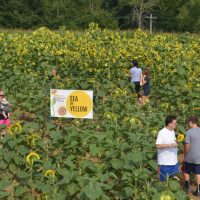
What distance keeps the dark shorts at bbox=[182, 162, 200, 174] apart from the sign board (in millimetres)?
1756

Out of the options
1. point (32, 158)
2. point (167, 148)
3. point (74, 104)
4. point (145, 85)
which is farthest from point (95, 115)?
point (32, 158)

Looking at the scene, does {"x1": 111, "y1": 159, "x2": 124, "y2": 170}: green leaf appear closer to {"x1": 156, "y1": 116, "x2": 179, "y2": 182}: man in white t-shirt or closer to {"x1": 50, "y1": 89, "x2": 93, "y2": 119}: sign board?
{"x1": 156, "y1": 116, "x2": 179, "y2": 182}: man in white t-shirt

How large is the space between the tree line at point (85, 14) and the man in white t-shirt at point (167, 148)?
4170 cm

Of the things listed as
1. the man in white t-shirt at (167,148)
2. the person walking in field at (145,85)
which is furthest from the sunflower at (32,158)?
the person walking in field at (145,85)

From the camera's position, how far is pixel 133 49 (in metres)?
15.6

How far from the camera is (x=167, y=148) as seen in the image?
20.6ft

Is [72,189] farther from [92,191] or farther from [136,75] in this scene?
[136,75]

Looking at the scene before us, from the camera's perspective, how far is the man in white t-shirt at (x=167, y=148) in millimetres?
6242

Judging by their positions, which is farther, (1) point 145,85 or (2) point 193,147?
(1) point 145,85

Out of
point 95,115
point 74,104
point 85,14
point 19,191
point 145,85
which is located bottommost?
→ point 19,191

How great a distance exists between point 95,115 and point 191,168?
3.70m

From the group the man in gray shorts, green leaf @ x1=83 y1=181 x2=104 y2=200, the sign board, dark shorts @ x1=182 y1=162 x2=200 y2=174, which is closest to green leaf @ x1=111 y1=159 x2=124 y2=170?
green leaf @ x1=83 y1=181 x2=104 y2=200

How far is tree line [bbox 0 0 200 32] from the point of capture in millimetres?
47844

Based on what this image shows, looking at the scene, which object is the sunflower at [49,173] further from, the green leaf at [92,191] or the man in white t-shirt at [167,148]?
the man in white t-shirt at [167,148]
